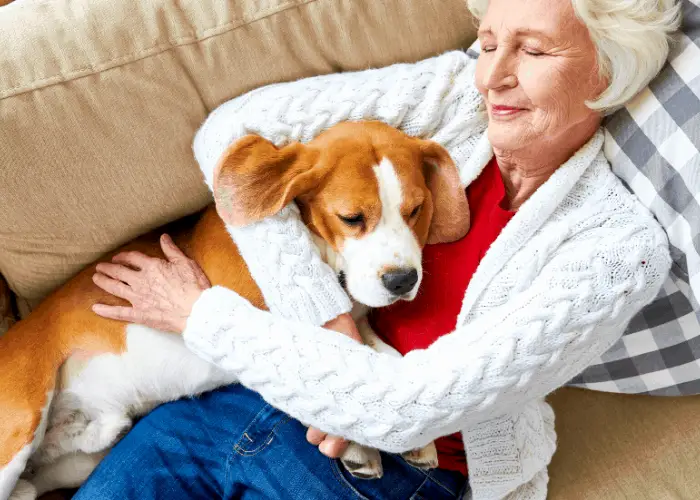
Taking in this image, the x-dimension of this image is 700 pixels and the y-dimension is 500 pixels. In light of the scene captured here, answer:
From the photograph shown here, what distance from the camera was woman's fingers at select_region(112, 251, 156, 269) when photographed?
1.36 meters

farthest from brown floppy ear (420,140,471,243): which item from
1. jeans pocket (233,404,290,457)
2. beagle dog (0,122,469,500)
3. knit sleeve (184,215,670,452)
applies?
jeans pocket (233,404,290,457)

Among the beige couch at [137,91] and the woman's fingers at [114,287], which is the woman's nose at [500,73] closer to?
the beige couch at [137,91]

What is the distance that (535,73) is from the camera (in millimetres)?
1093

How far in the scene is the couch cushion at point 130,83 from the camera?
3.76ft

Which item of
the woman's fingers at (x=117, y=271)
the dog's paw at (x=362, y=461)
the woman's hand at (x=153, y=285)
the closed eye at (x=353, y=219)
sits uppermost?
the closed eye at (x=353, y=219)

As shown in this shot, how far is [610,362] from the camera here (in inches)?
60.1

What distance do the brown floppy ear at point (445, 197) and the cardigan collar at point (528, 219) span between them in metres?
0.11

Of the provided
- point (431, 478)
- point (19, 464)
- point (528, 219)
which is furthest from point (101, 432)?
point (528, 219)

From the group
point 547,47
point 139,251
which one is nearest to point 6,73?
point 139,251

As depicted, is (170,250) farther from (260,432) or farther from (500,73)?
(500,73)

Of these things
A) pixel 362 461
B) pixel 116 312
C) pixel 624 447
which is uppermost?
pixel 116 312

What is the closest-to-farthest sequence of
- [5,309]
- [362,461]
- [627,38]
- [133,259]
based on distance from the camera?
[627,38]
[362,461]
[133,259]
[5,309]

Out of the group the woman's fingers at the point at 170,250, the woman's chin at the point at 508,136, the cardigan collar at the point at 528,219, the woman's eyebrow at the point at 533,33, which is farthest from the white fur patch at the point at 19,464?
the woman's eyebrow at the point at 533,33

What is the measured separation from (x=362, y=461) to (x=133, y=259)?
25.1 inches
